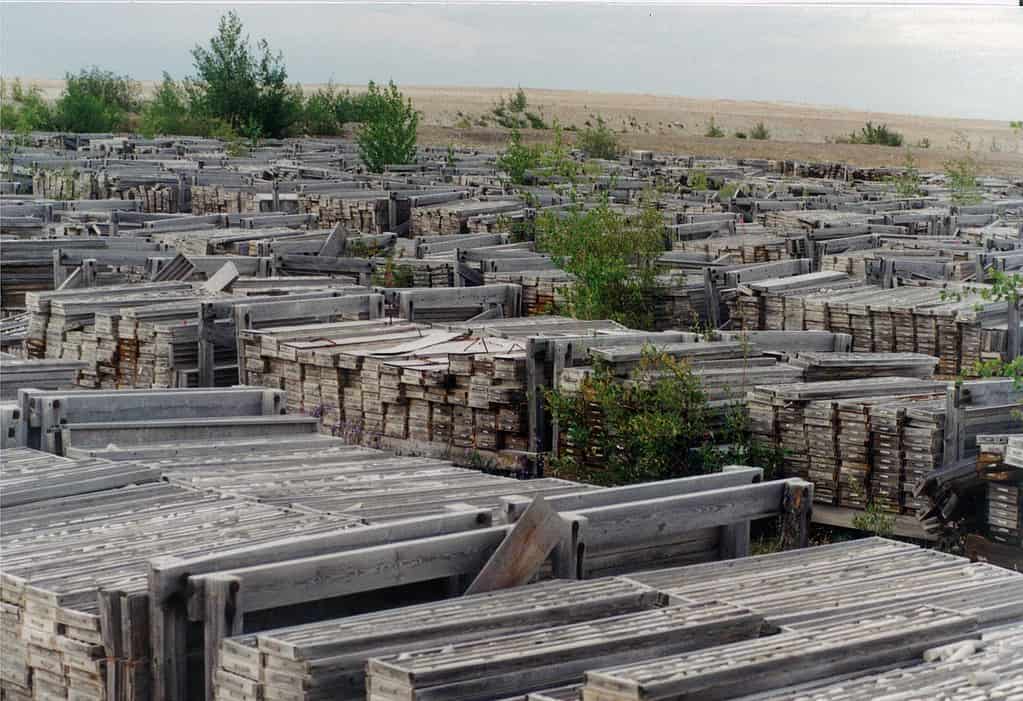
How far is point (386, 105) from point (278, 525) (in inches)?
1395

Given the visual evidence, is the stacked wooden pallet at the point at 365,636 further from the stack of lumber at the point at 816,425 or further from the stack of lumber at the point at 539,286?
the stack of lumber at the point at 539,286

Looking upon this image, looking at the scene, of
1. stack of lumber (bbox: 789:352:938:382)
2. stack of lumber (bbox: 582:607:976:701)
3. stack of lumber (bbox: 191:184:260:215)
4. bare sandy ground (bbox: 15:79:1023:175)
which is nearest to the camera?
stack of lumber (bbox: 582:607:976:701)

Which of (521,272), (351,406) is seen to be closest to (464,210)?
(521,272)

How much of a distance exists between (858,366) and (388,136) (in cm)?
2989

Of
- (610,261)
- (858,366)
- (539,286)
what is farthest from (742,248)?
(858,366)

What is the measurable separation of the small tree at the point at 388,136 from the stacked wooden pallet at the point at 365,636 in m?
34.8

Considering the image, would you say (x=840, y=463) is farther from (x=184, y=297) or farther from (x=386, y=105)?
(x=386, y=105)

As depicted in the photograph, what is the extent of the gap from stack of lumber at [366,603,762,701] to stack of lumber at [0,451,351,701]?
144cm

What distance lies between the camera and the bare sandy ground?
74.8 m

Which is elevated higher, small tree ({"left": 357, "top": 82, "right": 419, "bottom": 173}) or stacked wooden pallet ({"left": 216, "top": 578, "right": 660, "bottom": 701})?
Result: small tree ({"left": 357, "top": 82, "right": 419, "bottom": 173})

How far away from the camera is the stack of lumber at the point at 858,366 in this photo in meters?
14.0

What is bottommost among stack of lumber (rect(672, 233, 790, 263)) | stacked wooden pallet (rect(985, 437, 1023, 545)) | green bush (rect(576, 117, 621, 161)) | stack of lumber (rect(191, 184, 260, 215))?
stacked wooden pallet (rect(985, 437, 1023, 545))

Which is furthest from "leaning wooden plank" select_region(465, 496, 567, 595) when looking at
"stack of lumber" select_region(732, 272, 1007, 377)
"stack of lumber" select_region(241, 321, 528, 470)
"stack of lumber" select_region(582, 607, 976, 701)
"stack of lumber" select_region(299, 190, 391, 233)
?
Result: "stack of lumber" select_region(299, 190, 391, 233)

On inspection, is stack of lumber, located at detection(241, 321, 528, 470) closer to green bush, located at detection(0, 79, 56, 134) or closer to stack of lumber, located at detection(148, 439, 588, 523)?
stack of lumber, located at detection(148, 439, 588, 523)
